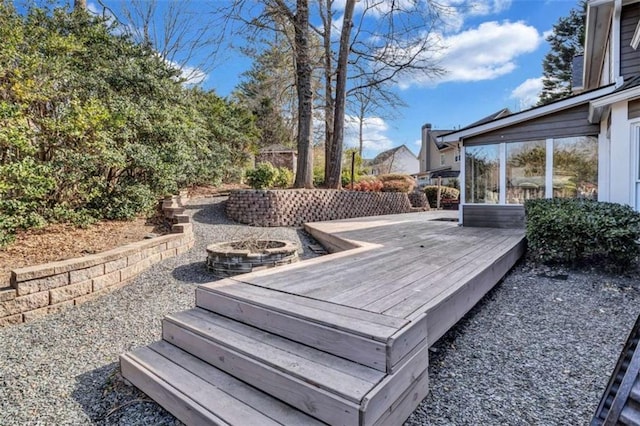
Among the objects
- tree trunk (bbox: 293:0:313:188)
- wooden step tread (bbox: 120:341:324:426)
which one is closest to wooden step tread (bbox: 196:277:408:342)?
wooden step tread (bbox: 120:341:324:426)

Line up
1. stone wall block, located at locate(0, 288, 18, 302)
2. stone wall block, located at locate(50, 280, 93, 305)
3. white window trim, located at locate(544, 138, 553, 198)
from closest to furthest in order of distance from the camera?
stone wall block, located at locate(0, 288, 18, 302) < stone wall block, located at locate(50, 280, 93, 305) < white window trim, located at locate(544, 138, 553, 198)

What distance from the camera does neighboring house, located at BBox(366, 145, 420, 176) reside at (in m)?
37.4

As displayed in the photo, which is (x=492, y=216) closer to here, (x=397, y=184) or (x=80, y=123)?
(x=80, y=123)

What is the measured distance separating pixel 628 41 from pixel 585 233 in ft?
14.3

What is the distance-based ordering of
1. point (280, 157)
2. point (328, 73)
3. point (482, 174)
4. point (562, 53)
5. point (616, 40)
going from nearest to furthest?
point (616, 40) → point (482, 174) → point (328, 73) → point (280, 157) → point (562, 53)

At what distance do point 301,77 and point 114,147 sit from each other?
20.5 feet

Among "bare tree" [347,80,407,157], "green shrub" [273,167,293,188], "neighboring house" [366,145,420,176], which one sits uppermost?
"neighboring house" [366,145,420,176]

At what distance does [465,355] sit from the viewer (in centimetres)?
255

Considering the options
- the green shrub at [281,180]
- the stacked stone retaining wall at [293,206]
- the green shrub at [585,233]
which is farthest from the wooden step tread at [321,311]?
the green shrub at [281,180]

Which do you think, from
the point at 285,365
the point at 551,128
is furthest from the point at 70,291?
the point at 551,128

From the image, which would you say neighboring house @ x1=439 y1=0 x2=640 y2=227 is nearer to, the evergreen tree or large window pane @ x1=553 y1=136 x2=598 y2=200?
large window pane @ x1=553 y1=136 x2=598 y2=200

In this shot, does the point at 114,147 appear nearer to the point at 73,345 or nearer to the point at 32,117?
the point at 32,117

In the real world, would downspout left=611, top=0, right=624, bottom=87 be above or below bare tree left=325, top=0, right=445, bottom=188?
below

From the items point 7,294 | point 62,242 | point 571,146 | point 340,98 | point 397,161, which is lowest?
point 7,294
